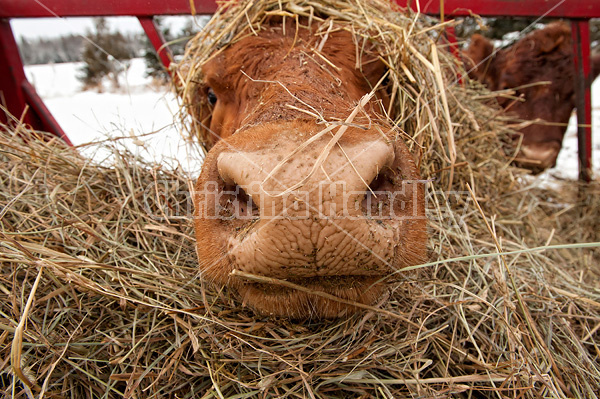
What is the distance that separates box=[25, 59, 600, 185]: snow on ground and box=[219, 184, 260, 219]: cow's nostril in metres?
0.80

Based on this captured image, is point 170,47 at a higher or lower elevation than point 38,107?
higher

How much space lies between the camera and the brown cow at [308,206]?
1014 mm

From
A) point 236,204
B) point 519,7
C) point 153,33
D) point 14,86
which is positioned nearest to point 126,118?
point 153,33

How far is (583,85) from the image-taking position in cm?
348

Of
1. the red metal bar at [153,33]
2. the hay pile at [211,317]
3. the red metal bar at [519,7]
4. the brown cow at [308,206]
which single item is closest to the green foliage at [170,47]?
the red metal bar at [153,33]

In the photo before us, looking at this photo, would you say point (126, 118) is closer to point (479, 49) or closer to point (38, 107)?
point (38, 107)

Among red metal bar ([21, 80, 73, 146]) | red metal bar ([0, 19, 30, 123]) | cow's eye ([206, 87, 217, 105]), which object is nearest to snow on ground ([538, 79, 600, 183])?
cow's eye ([206, 87, 217, 105])

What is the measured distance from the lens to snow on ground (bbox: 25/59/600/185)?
2.30 meters

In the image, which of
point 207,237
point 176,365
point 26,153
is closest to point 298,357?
point 176,365

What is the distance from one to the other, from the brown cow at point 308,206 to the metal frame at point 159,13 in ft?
5.89

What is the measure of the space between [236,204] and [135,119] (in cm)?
148

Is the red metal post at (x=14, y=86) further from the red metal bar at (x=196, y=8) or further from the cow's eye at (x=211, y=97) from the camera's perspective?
the cow's eye at (x=211, y=97)

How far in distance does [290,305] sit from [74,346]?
0.83 meters

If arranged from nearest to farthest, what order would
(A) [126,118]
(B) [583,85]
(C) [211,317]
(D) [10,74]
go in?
(C) [211,317]
(A) [126,118]
(D) [10,74]
(B) [583,85]
